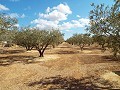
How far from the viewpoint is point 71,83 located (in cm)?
2641

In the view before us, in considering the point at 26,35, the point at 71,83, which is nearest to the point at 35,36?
the point at 26,35

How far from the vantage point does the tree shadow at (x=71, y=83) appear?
24.2m

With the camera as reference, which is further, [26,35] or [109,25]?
[26,35]

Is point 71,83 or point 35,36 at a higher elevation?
point 35,36

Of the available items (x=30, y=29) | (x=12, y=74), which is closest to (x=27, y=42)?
(x=30, y=29)

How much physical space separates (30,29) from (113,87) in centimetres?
3211

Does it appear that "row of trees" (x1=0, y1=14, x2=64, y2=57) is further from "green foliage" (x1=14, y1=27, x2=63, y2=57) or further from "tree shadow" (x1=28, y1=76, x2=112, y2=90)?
"tree shadow" (x1=28, y1=76, x2=112, y2=90)


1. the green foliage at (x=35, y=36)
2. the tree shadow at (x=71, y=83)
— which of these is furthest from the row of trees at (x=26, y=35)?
the tree shadow at (x=71, y=83)

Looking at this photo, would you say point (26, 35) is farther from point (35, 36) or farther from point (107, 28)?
point (107, 28)

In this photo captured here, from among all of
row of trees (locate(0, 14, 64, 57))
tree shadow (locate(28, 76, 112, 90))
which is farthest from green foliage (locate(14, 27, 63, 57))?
tree shadow (locate(28, 76, 112, 90))

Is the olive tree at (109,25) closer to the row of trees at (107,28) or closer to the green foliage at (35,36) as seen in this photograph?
the row of trees at (107,28)

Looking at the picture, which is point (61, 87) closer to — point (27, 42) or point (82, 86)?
point (82, 86)

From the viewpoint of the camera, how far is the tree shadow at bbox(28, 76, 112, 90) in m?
24.2

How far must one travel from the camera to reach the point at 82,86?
82.1 feet
